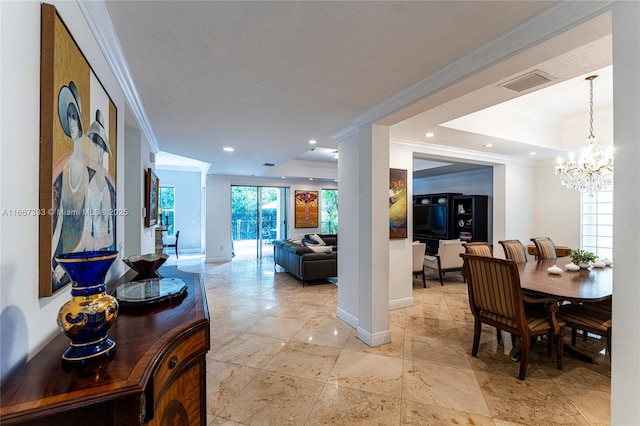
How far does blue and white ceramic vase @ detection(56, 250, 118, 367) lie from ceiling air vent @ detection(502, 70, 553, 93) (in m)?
3.01

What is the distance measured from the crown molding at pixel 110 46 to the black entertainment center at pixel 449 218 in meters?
6.64

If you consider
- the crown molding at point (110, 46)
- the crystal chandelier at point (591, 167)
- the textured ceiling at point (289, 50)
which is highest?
the textured ceiling at point (289, 50)

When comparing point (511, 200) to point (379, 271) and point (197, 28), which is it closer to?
point (379, 271)

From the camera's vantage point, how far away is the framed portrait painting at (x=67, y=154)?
95cm

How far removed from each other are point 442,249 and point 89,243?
526cm

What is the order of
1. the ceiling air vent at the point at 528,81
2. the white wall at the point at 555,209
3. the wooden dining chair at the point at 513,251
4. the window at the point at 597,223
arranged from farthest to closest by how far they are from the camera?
the white wall at the point at 555,209, the window at the point at 597,223, the wooden dining chair at the point at 513,251, the ceiling air vent at the point at 528,81

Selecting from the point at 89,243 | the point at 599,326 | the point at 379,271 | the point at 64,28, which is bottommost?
the point at 599,326

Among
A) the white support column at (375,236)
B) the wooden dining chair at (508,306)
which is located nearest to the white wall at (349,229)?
the white support column at (375,236)

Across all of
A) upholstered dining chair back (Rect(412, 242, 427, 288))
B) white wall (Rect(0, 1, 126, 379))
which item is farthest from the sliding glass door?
white wall (Rect(0, 1, 126, 379))

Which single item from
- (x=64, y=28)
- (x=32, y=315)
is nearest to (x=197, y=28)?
(x=64, y=28)

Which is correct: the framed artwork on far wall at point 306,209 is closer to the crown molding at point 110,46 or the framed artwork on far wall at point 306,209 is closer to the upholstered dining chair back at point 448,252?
the upholstered dining chair back at point 448,252

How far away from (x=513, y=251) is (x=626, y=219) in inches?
124

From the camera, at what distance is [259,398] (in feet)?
6.82

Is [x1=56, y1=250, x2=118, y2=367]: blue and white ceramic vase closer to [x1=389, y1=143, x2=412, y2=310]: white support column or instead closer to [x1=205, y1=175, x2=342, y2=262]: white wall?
[x1=389, y1=143, x2=412, y2=310]: white support column
